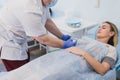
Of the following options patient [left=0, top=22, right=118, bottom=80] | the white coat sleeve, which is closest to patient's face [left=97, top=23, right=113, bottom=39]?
patient [left=0, top=22, right=118, bottom=80]

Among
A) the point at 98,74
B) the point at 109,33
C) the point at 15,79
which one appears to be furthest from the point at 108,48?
the point at 15,79

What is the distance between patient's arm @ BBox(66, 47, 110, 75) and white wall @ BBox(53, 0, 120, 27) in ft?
3.00

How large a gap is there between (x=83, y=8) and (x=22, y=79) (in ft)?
5.47

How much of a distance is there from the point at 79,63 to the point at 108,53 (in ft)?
1.17

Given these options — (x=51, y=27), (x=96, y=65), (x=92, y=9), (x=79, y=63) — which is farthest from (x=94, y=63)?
(x=92, y=9)

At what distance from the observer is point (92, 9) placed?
2674 mm

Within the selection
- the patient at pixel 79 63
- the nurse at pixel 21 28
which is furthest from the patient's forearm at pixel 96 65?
the nurse at pixel 21 28

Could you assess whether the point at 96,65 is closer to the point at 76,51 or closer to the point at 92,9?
the point at 76,51

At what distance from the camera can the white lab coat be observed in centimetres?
151

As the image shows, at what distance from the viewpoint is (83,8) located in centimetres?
277

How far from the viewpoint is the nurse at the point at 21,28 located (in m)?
1.52

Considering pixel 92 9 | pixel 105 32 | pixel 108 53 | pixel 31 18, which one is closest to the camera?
pixel 31 18

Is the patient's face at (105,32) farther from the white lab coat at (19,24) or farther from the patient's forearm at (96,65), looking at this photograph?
the white lab coat at (19,24)

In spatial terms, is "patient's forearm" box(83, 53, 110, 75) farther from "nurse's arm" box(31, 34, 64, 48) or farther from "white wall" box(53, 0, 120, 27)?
"white wall" box(53, 0, 120, 27)
